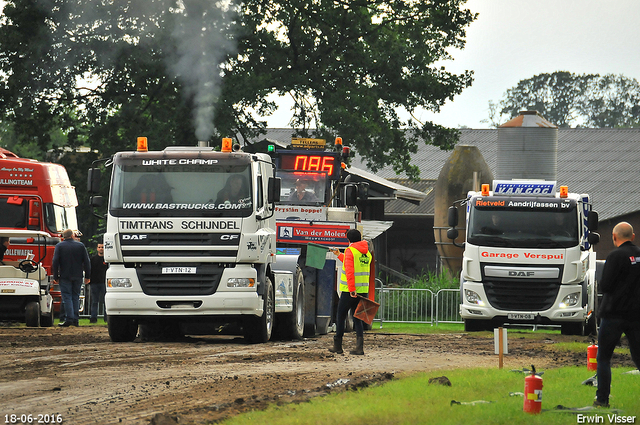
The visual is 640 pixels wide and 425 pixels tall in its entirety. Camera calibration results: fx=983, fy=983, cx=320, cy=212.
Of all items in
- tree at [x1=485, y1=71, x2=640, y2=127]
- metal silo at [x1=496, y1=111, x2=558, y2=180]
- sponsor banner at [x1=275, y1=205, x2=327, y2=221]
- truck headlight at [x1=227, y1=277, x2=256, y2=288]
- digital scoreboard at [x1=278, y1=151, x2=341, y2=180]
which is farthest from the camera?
tree at [x1=485, y1=71, x2=640, y2=127]

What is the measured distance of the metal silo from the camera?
108ft

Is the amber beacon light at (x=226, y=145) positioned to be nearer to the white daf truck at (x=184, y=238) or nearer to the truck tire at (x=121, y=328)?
the white daf truck at (x=184, y=238)

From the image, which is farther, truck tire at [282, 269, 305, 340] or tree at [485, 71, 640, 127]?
tree at [485, 71, 640, 127]

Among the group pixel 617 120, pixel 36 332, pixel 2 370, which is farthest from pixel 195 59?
pixel 617 120

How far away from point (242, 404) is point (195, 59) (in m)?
18.7

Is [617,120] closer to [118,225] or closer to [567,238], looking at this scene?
[567,238]

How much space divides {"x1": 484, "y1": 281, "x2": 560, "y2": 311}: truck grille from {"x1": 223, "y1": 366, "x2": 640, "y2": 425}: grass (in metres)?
8.17

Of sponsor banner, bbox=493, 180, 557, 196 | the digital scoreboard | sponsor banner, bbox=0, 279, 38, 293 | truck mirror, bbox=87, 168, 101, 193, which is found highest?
the digital scoreboard

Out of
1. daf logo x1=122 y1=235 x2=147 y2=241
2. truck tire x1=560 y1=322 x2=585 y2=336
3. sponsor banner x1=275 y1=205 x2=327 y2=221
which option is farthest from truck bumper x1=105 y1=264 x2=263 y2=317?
truck tire x1=560 y1=322 x2=585 y2=336

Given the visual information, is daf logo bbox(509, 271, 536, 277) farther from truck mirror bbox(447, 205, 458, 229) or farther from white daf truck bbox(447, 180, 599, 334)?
truck mirror bbox(447, 205, 458, 229)

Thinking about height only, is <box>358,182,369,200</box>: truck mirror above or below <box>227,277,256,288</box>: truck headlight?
above

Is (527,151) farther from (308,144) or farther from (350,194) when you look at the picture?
(350,194)

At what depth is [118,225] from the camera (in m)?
15.4

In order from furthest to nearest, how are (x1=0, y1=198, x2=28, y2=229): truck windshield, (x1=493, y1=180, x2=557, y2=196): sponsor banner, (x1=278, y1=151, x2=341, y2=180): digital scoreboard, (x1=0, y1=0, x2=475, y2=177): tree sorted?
(x1=0, y1=0, x2=475, y2=177): tree, (x1=0, y1=198, x2=28, y2=229): truck windshield, (x1=278, y1=151, x2=341, y2=180): digital scoreboard, (x1=493, y1=180, x2=557, y2=196): sponsor banner
